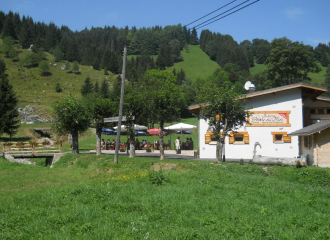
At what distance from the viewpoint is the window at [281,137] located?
89.1 feet

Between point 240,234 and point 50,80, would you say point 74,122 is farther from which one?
point 50,80

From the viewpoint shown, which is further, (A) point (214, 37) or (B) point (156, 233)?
(A) point (214, 37)

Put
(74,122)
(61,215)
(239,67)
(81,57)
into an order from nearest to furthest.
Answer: (61,215)
(74,122)
(239,67)
(81,57)

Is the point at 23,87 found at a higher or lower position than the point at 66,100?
higher

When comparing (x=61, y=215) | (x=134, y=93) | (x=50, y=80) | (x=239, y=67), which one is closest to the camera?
(x=61, y=215)

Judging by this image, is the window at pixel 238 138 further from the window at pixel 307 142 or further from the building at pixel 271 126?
the window at pixel 307 142

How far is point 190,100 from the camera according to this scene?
97.4 metres

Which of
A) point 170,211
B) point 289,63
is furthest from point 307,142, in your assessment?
point 289,63

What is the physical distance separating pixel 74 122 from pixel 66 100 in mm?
2000

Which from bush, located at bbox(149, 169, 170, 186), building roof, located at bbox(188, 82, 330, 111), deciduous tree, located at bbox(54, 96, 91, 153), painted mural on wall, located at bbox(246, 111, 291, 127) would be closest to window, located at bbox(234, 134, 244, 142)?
painted mural on wall, located at bbox(246, 111, 291, 127)

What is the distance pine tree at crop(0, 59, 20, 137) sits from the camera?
46.0 m

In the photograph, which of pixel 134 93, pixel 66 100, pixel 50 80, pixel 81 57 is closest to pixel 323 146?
pixel 134 93

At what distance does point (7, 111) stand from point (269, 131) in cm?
3686

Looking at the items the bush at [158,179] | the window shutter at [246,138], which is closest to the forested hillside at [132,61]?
the window shutter at [246,138]
